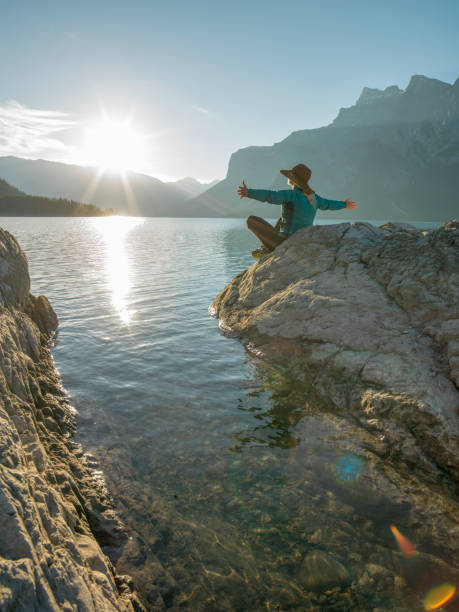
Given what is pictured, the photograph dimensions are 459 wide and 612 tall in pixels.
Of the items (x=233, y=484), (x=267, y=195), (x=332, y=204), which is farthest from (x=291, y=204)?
(x=233, y=484)

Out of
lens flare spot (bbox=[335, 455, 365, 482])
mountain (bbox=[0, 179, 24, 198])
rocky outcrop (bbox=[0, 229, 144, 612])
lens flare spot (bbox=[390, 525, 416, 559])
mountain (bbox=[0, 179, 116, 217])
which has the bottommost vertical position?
lens flare spot (bbox=[390, 525, 416, 559])

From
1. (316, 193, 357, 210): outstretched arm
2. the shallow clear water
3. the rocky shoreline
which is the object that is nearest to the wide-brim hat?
(316, 193, 357, 210): outstretched arm

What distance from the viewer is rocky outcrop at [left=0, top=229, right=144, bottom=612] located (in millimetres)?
1812

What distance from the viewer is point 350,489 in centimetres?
412

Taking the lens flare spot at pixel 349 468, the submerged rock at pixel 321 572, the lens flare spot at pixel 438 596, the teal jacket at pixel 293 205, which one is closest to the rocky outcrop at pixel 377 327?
the lens flare spot at pixel 349 468

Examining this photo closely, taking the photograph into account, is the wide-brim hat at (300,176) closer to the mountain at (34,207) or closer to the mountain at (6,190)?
the mountain at (34,207)

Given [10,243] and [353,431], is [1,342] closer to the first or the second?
[10,243]

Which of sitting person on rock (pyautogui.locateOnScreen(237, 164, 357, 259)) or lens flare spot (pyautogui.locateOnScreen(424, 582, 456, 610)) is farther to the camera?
sitting person on rock (pyautogui.locateOnScreen(237, 164, 357, 259))

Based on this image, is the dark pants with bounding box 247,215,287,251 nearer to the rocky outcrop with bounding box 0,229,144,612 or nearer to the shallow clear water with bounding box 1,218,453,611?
the shallow clear water with bounding box 1,218,453,611

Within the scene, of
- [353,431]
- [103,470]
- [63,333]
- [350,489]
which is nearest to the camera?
[350,489]

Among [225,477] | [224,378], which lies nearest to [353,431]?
[225,477]

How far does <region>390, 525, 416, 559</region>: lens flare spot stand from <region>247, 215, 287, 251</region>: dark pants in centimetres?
818

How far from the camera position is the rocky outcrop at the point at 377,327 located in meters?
4.59

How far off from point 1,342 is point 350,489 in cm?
493
